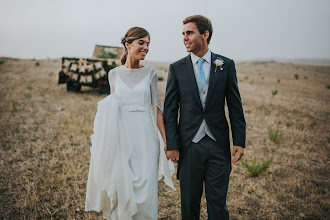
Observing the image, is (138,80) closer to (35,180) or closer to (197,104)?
(197,104)

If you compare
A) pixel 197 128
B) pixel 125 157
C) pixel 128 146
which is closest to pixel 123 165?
pixel 125 157

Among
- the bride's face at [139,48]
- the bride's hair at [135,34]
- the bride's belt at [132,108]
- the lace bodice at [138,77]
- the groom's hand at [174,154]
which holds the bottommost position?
the groom's hand at [174,154]

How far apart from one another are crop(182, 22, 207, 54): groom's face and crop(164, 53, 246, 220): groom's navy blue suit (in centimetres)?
14

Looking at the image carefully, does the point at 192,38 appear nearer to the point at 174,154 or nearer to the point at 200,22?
the point at 200,22

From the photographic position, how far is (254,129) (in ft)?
22.9

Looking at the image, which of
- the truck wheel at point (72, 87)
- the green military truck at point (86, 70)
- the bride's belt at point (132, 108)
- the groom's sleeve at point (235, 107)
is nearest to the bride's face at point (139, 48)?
the bride's belt at point (132, 108)

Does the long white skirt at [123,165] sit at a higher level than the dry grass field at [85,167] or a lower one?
Result: higher

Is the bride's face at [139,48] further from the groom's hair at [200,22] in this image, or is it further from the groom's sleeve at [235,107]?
the groom's sleeve at [235,107]

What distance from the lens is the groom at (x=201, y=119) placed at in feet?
7.36

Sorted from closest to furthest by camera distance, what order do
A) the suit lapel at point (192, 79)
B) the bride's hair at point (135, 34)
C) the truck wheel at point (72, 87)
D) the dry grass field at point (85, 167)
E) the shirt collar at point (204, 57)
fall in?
the suit lapel at point (192, 79), the shirt collar at point (204, 57), the bride's hair at point (135, 34), the dry grass field at point (85, 167), the truck wheel at point (72, 87)

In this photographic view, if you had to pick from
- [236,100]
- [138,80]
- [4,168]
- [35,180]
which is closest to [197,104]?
[236,100]

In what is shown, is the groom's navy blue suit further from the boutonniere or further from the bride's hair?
the bride's hair

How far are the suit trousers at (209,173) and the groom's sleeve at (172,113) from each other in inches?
7.1

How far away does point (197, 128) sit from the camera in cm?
224
